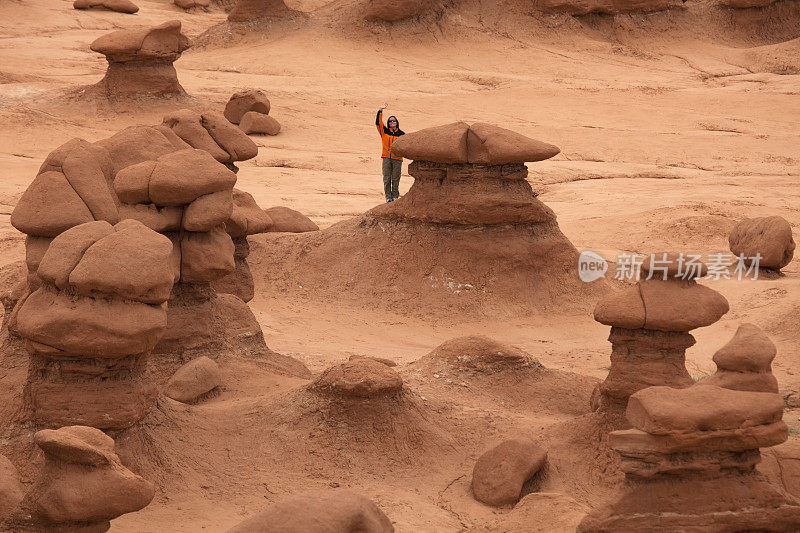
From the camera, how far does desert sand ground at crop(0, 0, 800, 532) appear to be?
7.27m

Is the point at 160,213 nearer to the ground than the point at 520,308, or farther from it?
farther from it

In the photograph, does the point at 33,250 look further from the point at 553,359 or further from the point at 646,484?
A: the point at 553,359

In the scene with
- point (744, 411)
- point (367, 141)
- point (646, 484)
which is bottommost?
point (367, 141)

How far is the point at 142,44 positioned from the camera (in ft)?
60.5

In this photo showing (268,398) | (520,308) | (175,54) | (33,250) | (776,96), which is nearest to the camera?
(33,250)

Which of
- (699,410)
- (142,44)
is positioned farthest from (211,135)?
(142,44)

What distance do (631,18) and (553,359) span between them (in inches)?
675

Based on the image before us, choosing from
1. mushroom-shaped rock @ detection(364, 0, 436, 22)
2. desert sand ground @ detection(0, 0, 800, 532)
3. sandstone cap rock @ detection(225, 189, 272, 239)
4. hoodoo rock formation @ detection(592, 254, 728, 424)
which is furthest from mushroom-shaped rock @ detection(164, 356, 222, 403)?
mushroom-shaped rock @ detection(364, 0, 436, 22)

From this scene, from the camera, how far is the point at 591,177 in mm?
17766

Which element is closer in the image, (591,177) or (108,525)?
(108,525)

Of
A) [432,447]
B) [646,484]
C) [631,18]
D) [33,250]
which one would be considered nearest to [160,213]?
[33,250]

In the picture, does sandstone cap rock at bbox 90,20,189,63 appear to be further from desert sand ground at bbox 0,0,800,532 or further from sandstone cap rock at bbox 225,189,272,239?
sandstone cap rock at bbox 225,189,272,239

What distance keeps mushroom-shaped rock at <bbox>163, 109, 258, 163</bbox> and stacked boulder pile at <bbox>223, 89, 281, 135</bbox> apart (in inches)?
349

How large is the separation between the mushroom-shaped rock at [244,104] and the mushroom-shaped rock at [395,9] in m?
5.95
